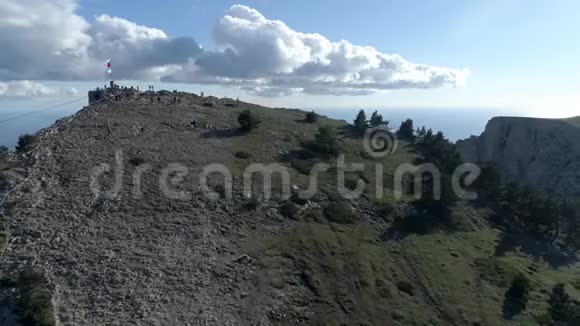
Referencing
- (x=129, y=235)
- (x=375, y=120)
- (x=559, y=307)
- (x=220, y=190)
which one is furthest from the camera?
(x=375, y=120)

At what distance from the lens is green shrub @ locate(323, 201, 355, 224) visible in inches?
1895

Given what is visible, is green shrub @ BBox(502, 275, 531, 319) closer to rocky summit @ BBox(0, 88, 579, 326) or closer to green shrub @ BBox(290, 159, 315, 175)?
rocky summit @ BBox(0, 88, 579, 326)

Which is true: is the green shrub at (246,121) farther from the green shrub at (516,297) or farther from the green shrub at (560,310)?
the green shrub at (560,310)

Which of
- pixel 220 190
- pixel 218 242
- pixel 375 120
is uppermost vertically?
pixel 375 120

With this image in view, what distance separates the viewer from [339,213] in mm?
48938

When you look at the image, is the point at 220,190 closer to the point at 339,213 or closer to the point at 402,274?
the point at 339,213

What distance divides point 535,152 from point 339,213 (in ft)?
239

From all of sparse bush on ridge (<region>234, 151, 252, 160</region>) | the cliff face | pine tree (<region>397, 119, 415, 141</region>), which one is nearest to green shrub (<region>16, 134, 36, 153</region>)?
sparse bush on ridge (<region>234, 151, 252, 160</region>)

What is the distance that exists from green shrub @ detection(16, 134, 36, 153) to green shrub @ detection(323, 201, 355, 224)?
30.4m

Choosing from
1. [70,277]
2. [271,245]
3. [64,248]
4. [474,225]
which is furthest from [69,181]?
[474,225]

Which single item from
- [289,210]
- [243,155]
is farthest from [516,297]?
[243,155]

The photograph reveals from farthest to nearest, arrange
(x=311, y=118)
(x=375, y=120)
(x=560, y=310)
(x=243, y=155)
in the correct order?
(x=375, y=120)
(x=311, y=118)
(x=243, y=155)
(x=560, y=310)

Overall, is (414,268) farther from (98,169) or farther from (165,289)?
(98,169)

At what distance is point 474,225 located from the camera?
2298 inches
